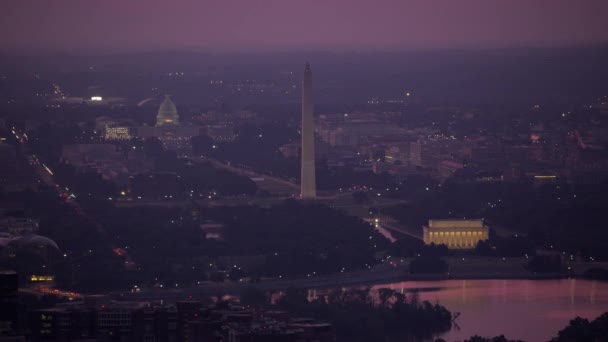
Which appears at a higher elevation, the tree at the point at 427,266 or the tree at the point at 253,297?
the tree at the point at 427,266

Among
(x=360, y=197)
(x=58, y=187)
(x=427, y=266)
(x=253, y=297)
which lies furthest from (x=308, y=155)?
(x=253, y=297)

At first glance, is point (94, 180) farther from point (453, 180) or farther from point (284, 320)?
point (284, 320)

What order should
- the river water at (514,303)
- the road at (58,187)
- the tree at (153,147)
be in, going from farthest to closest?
the tree at (153,147) < the road at (58,187) < the river water at (514,303)

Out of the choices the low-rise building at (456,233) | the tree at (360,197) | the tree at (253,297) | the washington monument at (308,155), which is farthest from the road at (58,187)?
the low-rise building at (456,233)

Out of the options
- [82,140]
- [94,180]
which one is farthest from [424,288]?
[82,140]

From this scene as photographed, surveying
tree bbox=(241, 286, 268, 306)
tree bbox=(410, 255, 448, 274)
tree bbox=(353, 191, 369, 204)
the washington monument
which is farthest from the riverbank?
the washington monument

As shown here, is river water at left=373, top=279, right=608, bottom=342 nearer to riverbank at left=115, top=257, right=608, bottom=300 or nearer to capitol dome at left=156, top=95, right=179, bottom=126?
riverbank at left=115, top=257, right=608, bottom=300

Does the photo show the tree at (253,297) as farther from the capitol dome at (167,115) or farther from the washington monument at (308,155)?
the capitol dome at (167,115)
